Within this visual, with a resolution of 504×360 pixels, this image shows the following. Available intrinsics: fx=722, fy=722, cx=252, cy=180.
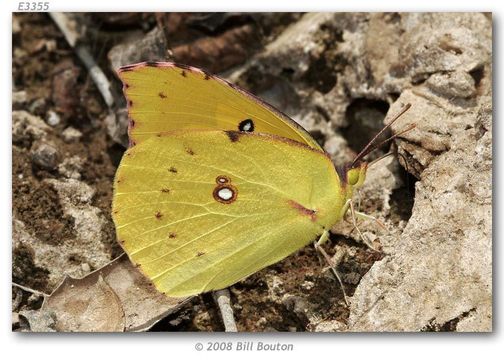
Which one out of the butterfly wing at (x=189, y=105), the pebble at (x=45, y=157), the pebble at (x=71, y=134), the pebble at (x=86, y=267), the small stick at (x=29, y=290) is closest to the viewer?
the butterfly wing at (x=189, y=105)

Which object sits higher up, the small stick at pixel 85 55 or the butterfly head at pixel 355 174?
the small stick at pixel 85 55

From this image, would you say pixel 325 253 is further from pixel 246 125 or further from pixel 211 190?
pixel 246 125

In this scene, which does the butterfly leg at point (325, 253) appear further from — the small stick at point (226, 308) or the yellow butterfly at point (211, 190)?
the small stick at point (226, 308)

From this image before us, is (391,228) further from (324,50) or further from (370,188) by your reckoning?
(324,50)

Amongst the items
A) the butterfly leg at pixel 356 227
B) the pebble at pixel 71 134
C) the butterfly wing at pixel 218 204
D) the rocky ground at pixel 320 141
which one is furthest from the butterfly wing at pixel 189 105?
the pebble at pixel 71 134

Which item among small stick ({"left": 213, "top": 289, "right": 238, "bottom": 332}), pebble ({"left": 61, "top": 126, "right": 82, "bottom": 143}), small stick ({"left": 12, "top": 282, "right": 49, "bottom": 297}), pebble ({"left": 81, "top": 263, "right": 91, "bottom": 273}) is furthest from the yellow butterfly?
pebble ({"left": 61, "top": 126, "right": 82, "bottom": 143})

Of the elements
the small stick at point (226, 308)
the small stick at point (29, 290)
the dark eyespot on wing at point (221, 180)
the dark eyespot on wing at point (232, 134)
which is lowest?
the small stick at point (226, 308)
